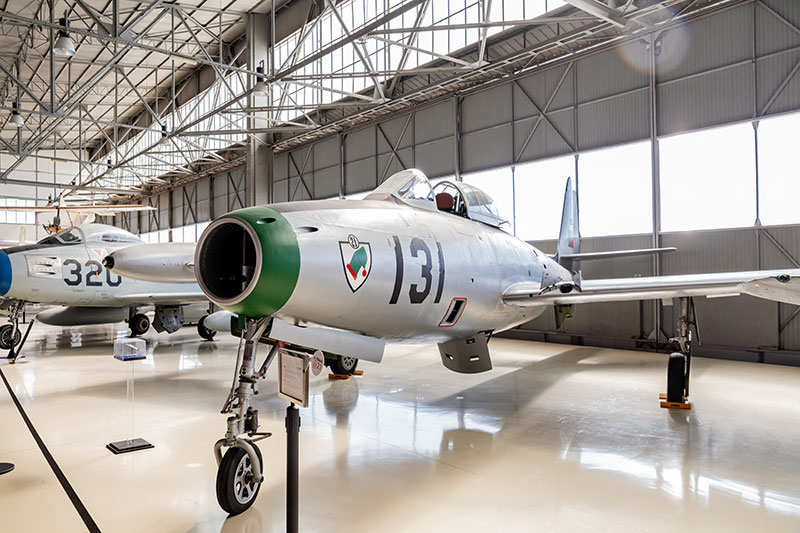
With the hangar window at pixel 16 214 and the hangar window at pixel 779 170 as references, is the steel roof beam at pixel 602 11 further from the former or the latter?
the hangar window at pixel 16 214

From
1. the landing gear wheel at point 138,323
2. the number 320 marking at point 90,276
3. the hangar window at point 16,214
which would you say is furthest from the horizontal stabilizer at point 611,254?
the hangar window at point 16,214

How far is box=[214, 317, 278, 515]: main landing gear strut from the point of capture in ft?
11.2

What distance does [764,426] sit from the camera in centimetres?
557

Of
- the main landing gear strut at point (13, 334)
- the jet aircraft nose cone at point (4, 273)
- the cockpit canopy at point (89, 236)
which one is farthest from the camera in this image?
the cockpit canopy at point (89, 236)

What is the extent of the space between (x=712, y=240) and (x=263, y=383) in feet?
31.1

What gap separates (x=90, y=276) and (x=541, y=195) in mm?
11299

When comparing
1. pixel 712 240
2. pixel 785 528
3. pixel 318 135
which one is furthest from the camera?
pixel 318 135

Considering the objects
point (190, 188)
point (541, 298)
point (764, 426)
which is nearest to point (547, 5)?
point (541, 298)

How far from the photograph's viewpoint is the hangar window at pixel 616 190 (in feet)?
38.6

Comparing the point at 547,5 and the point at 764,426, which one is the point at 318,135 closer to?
the point at 547,5

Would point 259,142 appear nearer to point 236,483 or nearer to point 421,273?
point 421,273

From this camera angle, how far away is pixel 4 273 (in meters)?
9.37

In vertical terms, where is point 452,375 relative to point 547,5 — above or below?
below

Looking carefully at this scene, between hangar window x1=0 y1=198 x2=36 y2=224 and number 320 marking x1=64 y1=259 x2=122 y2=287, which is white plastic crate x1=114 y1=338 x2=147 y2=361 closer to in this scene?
number 320 marking x1=64 y1=259 x2=122 y2=287
